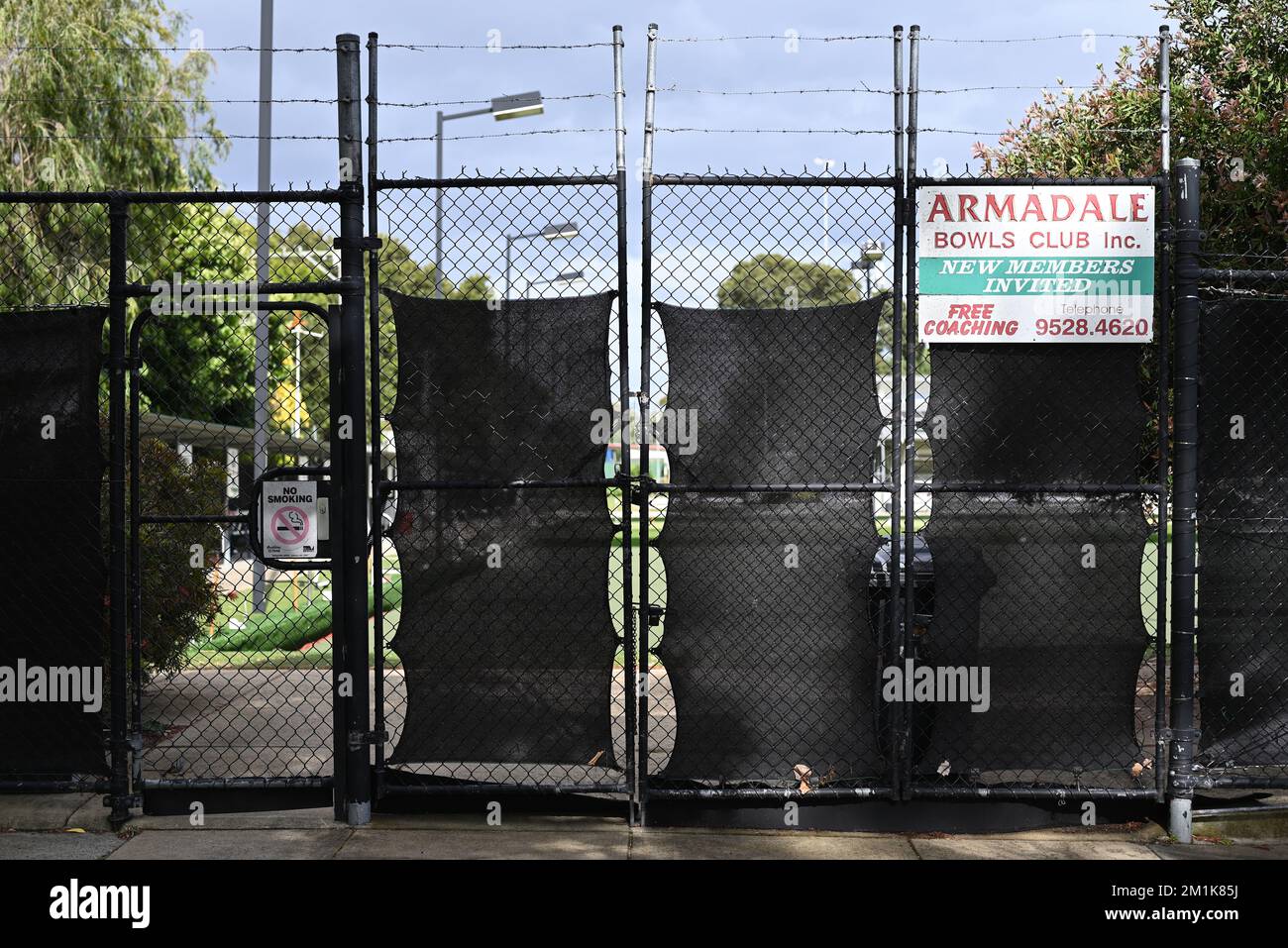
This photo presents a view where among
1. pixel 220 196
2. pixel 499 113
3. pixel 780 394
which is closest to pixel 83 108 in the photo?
pixel 499 113

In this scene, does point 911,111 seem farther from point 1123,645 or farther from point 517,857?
point 517,857

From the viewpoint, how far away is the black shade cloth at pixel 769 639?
5516mm

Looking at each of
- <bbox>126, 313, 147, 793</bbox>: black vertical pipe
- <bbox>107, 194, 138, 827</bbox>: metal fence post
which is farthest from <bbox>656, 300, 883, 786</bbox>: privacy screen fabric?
<bbox>107, 194, 138, 827</bbox>: metal fence post

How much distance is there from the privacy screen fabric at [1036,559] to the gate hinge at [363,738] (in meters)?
2.65

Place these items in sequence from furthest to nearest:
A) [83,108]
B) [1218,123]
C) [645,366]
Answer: [83,108], [1218,123], [645,366]

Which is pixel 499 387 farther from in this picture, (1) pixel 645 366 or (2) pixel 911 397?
(2) pixel 911 397

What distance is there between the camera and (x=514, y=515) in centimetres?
554

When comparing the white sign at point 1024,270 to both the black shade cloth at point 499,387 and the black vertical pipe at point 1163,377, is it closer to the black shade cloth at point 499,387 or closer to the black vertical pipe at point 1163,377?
the black vertical pipe at point 1163,377

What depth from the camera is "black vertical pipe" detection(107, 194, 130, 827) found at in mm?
5574

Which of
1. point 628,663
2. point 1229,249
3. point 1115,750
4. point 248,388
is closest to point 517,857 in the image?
point 628,663

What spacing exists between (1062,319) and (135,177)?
1803 centimetres

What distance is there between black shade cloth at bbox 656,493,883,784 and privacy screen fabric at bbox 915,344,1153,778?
0.37 metres

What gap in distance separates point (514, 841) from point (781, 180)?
341cm

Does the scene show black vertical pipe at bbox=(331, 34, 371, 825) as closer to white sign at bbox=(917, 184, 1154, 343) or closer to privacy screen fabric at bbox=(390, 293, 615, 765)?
privacy screen fabric at bbox=(390, 293, 615, 765)
